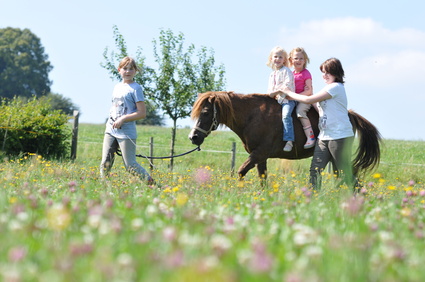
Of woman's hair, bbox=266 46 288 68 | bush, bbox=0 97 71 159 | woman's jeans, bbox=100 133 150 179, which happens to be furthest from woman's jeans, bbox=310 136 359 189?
bush, bbox=0 97 71 159

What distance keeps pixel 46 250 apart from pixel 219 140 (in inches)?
1105

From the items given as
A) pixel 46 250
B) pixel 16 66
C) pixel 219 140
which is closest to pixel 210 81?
pixel 219 140

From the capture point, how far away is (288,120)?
27.5 ft

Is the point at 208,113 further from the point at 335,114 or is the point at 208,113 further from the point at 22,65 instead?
the point at 22,65

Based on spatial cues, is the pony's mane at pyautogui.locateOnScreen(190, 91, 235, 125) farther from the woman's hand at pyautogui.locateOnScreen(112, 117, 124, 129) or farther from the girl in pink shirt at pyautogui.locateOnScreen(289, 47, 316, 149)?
the woman's hand at pyautogui.locateOnScreen(112, 117, 124, 129)

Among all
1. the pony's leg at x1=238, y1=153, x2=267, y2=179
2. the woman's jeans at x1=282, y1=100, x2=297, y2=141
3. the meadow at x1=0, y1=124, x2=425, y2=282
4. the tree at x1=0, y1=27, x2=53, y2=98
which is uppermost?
the tree at x1=0, y1=27, x2=53, y2=98

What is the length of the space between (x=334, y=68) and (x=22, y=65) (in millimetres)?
67456

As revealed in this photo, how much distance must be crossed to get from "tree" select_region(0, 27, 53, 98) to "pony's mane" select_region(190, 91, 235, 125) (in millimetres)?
62577

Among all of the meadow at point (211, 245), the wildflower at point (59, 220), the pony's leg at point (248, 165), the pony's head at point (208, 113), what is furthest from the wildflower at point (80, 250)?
the pony's leg at point (248, 165)

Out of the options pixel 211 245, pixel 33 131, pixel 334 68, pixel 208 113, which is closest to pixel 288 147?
pixel 208 113

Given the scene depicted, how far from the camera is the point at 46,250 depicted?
248 centimetres

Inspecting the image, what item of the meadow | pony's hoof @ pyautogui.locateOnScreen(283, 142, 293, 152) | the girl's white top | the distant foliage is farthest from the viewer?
the distant foliage

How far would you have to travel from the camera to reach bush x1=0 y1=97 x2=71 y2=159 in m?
15.3

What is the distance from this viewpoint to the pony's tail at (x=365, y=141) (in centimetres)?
858
